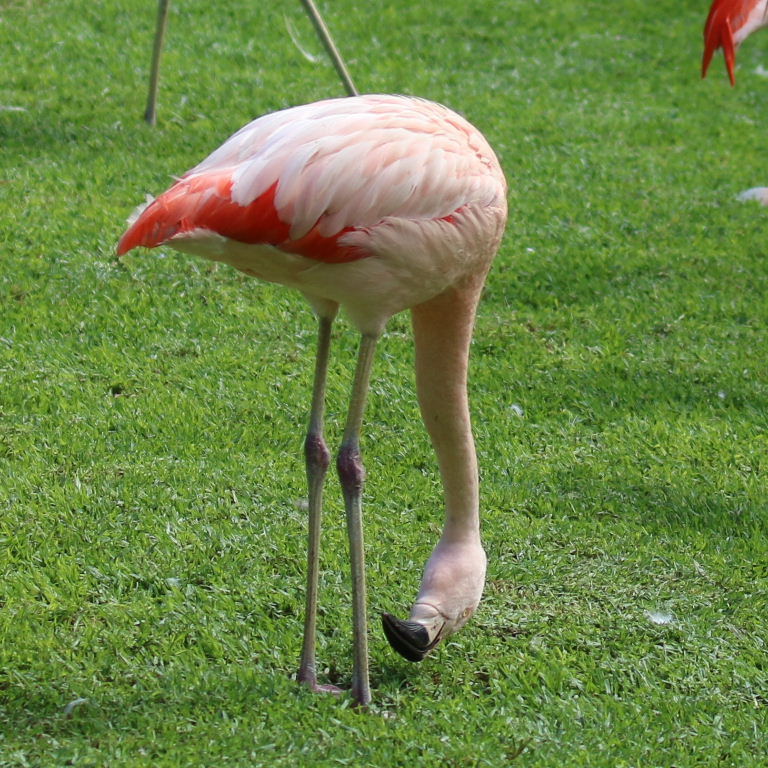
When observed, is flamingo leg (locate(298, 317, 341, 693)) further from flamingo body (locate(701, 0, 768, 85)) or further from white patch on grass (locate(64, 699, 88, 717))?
flamingo body (locate(701, 0, 768, 85))

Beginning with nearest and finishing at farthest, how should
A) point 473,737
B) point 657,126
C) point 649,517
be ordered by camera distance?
1. point 473,737
2. point 649,517
3. point 657,126

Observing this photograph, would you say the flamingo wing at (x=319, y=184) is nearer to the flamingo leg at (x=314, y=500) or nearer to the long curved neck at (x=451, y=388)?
the long curved neck at (x=451, y=388)

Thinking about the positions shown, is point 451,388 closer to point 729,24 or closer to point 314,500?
point 314,500

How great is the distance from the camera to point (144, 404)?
412 centimetres

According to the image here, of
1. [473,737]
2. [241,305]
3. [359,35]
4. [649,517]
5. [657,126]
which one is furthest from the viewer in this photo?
[359,35]

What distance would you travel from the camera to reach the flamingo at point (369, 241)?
2.36 meters

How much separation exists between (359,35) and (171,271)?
14.1 ft

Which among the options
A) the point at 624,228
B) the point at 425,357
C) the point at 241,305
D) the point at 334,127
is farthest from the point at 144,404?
the point at 624,228

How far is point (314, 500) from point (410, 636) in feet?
1.28

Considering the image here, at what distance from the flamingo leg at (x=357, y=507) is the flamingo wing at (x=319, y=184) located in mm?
298

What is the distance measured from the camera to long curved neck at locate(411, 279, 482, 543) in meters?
2.75

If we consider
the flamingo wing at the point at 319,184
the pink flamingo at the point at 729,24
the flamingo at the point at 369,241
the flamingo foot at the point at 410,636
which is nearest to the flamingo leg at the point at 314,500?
the flamingo at the point at 369,241

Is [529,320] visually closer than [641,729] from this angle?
No

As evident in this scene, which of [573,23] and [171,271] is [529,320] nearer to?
[171,271]
